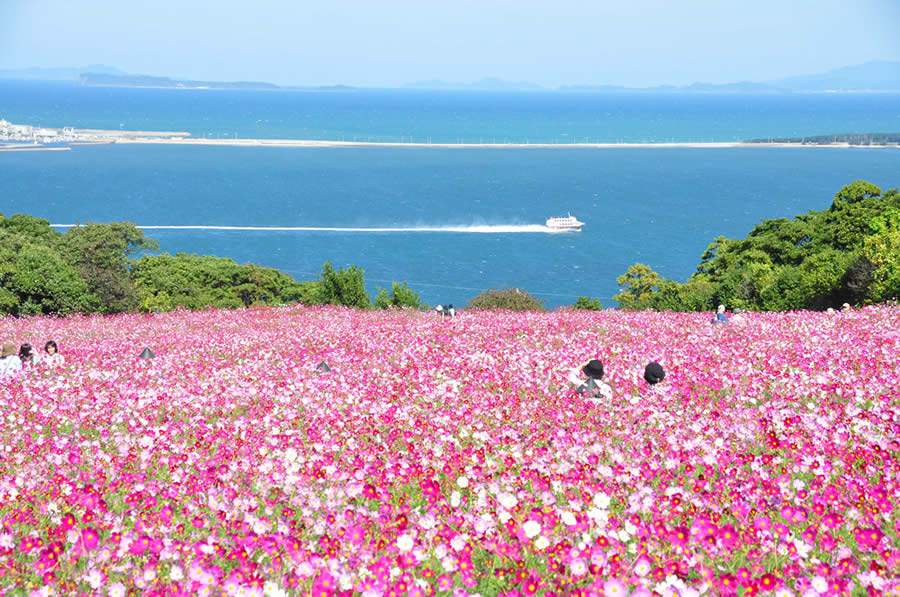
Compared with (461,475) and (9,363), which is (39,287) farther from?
(461,475)

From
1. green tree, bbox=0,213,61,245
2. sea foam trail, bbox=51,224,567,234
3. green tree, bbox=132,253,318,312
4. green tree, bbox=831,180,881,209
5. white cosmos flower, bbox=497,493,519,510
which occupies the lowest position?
sea foam trail, bbox=51,224,567,234

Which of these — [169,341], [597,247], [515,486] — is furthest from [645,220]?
[515,486]

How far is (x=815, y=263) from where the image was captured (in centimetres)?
3506

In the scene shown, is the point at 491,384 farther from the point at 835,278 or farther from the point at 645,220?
the point at 645,220

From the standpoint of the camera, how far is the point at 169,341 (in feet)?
66.2

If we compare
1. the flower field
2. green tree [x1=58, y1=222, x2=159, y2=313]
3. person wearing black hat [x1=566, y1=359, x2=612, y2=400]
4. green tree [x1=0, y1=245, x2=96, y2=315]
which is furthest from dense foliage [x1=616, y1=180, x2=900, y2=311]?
green tree [x1=0, y1=245, x2=96, y2=315]

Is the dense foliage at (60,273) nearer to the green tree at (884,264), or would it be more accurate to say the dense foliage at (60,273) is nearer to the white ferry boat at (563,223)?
the green tree at (884,264)

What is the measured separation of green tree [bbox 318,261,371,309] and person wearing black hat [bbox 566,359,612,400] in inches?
1091

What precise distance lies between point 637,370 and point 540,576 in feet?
25.3

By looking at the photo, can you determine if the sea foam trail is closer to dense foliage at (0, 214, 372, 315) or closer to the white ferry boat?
the white ferry boat

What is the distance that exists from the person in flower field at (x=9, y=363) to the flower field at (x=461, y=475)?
602mm

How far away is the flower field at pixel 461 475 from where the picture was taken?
19.1 feet

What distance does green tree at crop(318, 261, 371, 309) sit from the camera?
3903 cm

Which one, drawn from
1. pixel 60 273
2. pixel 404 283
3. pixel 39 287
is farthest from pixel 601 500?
pixel 60 273
